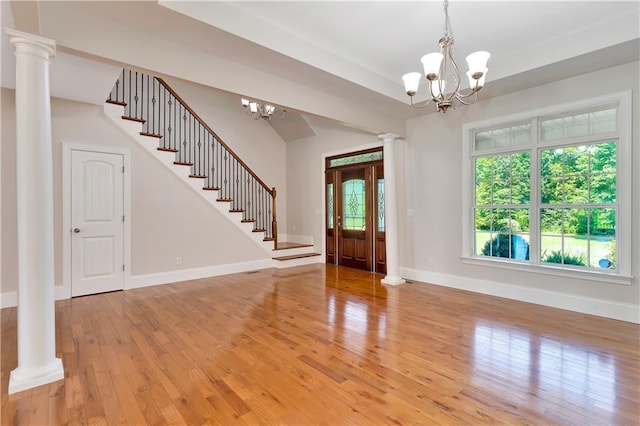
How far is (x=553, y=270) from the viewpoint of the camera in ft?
13.3

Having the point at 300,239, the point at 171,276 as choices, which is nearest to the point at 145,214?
the point at 171,276

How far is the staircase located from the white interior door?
75 cm

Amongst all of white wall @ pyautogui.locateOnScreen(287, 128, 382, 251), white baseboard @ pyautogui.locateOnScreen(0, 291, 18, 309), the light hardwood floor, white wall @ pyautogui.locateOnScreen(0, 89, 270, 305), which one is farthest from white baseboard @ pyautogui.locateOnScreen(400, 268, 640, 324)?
white baseboard @ pyautogui.locateOnScreen(0, 291, 18, 309)

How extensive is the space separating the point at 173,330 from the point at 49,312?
1.16m

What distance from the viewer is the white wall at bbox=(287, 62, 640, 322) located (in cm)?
358

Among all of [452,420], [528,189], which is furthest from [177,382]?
[528,189]

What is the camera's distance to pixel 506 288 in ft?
14.6

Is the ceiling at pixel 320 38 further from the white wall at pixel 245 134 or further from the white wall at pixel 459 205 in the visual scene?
the white wall at pixel 245 134

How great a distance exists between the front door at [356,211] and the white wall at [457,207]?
478mm

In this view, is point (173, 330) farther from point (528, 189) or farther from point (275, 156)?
point (275, 156)

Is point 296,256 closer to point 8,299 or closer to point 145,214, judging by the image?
point 145,214

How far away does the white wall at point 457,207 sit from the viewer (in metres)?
3.58

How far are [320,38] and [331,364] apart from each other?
10.6 feet

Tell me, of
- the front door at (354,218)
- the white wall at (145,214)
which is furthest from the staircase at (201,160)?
the front door at (354,218)
